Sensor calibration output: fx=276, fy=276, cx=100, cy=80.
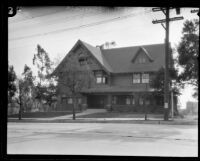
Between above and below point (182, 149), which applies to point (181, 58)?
above

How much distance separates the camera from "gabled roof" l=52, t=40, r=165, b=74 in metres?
38.3

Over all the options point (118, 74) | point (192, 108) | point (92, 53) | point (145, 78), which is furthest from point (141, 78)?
point (192, 108)

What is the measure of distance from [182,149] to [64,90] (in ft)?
81.2

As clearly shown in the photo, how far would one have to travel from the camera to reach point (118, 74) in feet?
132

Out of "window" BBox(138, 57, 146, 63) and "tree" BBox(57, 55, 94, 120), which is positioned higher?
"window" BBox(138, 57, 146, 63)

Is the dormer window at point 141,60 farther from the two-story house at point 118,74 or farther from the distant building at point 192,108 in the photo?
the distant building at point 192,108

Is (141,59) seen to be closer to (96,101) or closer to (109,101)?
(109,101)

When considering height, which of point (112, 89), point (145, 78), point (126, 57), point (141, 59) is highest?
point (126, 57)

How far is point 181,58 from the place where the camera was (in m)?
25.2

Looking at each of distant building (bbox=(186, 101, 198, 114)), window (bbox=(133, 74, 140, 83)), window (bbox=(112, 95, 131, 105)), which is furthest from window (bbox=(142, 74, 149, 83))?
distant building (bbox=(186, 101, 198, 114))

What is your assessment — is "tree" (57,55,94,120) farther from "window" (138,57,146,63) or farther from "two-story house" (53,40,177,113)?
"window" (138,57,146,63)

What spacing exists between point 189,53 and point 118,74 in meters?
17.0
